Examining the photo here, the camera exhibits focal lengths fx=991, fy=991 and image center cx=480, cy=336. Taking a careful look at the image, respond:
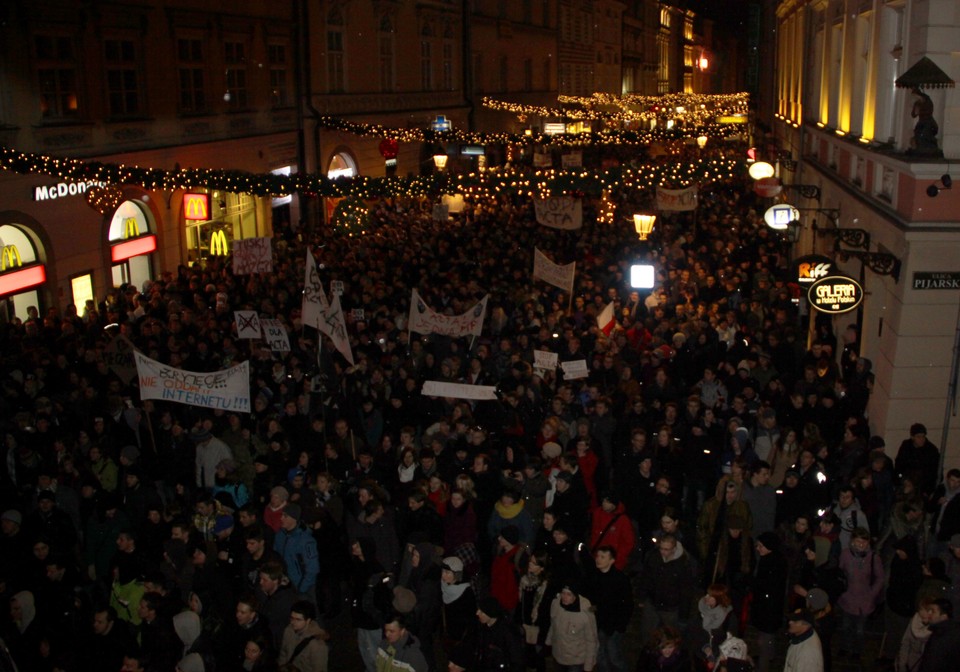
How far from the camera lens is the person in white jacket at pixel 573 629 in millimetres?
7461

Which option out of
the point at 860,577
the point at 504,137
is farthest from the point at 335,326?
the point at 504,137

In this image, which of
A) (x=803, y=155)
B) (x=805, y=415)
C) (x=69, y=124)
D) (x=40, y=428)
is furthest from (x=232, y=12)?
(x=805, y=415)

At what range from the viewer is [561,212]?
2095 cm

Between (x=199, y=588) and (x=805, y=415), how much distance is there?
7353 mm

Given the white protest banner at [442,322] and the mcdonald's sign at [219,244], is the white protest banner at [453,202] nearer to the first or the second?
the mcdonald's sign at [219,244]

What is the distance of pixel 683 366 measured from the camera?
46.9 ft

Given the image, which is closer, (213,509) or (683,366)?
(213,509)

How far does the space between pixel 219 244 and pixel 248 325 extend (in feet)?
45.0

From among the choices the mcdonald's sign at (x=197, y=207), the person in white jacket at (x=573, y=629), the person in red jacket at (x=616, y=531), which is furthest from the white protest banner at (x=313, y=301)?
the mcdonald's sign at (x=197, y=207)

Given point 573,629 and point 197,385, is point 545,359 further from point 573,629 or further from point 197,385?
point 573,629

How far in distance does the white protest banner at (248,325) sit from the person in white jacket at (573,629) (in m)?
8.20

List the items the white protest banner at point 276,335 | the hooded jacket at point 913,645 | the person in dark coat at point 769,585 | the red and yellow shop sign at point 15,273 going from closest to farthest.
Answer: the hooded jacket at point 913,645 → the person in dark coat at point 769,585 → the white protest banner at point 276,335 → the red and yellow shop sign at point 15,273

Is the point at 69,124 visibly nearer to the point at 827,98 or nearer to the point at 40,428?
the point at 40,428

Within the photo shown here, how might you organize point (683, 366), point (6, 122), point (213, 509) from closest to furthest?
point (213, 509)
point (683, 366)
point (6, 122)
